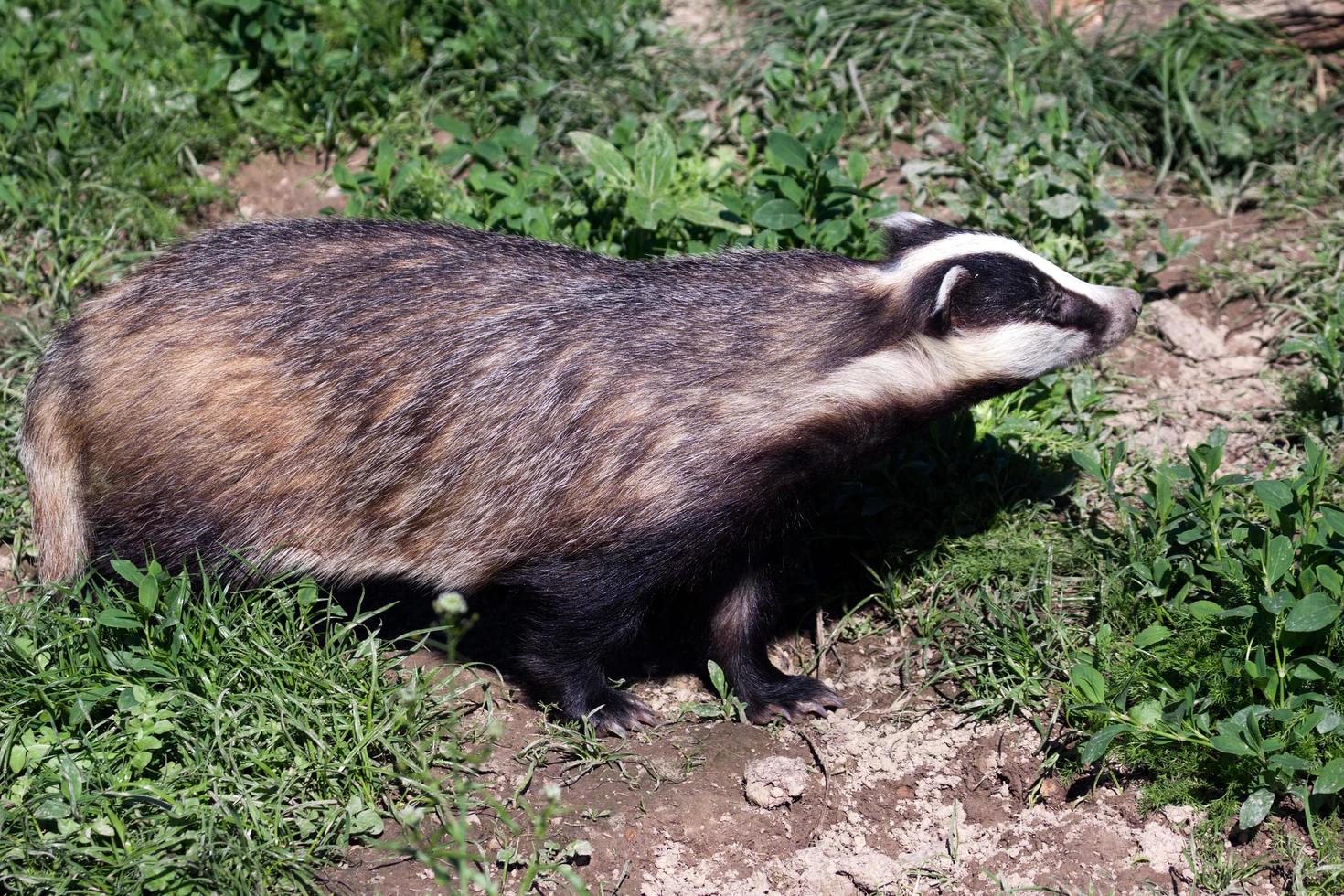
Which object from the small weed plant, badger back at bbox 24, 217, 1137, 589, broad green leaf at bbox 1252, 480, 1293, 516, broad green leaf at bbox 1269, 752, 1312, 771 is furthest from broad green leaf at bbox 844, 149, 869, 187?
broad green leaf at bbox 1269, 752, 1312, 771

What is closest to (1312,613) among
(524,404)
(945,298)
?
(945,298)

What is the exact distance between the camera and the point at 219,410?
402 cm

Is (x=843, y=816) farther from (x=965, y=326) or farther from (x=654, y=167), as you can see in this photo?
(x=654, y=167)

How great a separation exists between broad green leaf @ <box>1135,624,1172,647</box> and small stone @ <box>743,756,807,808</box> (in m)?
1.08

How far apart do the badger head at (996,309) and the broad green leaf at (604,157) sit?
1655mm

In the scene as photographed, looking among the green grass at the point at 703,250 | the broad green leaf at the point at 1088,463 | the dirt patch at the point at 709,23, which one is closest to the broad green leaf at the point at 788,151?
the green grass at the point at 703,250

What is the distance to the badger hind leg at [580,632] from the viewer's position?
3969 millimetres

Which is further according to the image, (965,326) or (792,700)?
(792,700)

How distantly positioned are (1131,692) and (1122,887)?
0.62 m

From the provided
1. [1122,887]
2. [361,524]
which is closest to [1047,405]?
[1122,887]

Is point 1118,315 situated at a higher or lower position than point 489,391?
higher

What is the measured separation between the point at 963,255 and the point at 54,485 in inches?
115

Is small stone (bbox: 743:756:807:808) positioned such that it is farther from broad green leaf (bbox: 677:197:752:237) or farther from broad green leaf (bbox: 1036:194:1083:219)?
broad green leaf (bbox: 1036:194:1083:219)

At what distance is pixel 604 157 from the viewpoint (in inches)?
216
